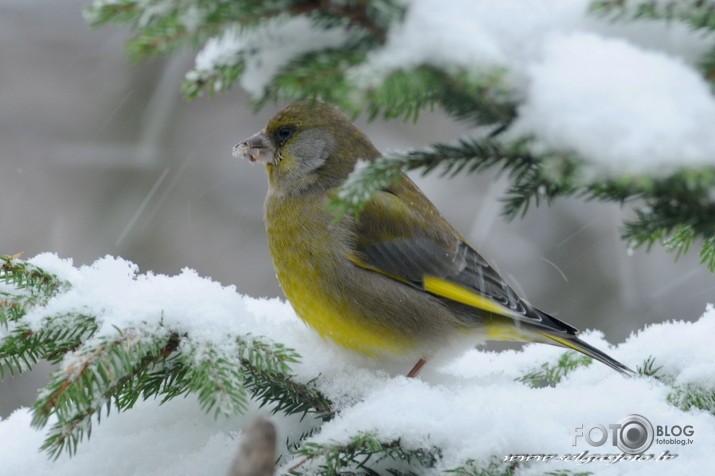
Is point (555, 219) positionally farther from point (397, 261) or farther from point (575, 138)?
point (575, 138)

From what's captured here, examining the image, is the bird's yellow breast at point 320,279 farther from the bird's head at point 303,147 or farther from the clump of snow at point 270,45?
the clump of snow at point 270,45

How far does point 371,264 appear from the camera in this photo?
257 centimetres

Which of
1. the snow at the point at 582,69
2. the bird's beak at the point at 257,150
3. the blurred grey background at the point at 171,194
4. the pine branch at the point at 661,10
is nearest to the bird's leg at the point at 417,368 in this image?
the bird's beak at the point at 257,150

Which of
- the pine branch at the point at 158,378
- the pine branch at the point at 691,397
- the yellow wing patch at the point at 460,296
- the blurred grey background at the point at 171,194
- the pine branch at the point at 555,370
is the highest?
the blurred grey background at the point at 171,194

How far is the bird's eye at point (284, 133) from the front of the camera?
2867mm

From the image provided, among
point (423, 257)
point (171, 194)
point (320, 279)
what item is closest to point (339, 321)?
point (320, 279)

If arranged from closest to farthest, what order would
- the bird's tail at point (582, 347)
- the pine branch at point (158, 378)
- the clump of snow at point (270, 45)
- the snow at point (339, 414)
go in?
the clump of snow at point (270, 45)
the pine branch at point (158, 378)
the snow at point (339, 414)
the bird's tail at point (582, 347)

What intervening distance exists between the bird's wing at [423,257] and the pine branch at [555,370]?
0.17 metres

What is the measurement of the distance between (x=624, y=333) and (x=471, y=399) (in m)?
4.43

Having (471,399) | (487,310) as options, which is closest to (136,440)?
(471,399)

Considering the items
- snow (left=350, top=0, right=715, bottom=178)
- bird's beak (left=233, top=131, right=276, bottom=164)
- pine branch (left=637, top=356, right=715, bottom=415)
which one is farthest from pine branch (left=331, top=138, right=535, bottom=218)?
bird's beak (left=233, top=131, right=276, bottom=164)

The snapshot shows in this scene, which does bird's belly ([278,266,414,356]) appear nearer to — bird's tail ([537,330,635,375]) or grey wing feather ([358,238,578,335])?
grey wing feather ([358,238,578,335])

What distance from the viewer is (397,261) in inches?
103

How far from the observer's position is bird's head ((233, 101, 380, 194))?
2.82m
